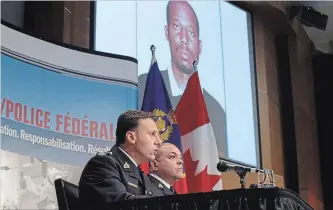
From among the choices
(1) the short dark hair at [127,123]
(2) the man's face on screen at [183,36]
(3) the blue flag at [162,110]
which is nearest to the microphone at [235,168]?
(1) the short dark hair at [127,123]

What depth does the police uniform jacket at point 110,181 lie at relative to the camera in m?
1.94

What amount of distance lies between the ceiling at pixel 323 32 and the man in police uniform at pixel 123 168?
4.87 metres

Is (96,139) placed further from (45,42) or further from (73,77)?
(45,42)

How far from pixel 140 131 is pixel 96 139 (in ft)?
4.83

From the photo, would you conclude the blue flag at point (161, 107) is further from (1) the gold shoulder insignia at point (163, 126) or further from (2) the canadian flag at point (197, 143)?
(2) the canadian flag at point (197, 143)

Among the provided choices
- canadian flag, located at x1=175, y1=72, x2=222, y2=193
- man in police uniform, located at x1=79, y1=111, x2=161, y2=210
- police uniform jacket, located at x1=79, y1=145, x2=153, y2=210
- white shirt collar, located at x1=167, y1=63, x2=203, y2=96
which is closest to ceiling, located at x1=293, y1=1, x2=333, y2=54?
white shirt collar, located at x1=167, y1=63, x2=203, y2=96

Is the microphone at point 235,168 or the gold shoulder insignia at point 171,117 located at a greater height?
the gold shoulder insignia at point 171,117

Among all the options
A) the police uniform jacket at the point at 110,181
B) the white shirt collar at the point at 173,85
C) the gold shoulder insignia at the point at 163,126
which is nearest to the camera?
the police uniform jacket at the point at 110,181

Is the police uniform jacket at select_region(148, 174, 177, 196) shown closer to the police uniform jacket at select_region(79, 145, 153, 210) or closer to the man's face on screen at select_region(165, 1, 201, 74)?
the police uniform jacket at select_region(79, 145, 153, 210)

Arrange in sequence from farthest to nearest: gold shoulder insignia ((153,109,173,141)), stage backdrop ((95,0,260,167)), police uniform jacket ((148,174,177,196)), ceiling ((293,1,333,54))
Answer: ceiling ((293,1,333,54))
stage backdrop ((95,0,260,167))
gold shoulder insignia ((153,109,173,141))
police uniform jacket ((148,174,177,196))

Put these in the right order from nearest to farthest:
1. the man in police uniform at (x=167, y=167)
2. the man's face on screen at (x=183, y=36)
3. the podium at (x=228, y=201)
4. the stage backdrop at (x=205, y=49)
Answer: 1. the podium at (x=228, y=201)
2. the man in police uniform at (x=167, y=167)
3. the stage backdrop at (x=205, y=49)
4. the man's face on screen at (x=183, y=36)

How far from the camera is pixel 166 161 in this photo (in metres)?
2.96

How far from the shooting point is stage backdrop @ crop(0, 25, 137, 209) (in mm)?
3201

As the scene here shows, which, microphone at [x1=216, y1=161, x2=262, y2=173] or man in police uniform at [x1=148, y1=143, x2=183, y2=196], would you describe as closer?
microphone at [x1=216, y1=161, x2=262, y2=173]
